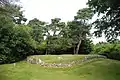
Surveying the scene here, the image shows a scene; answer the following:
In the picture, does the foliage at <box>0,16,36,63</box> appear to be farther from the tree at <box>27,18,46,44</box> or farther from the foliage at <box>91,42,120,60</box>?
the foliage at <box>91,42,120,60</box>

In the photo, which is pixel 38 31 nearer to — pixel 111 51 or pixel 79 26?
pixel 79 26

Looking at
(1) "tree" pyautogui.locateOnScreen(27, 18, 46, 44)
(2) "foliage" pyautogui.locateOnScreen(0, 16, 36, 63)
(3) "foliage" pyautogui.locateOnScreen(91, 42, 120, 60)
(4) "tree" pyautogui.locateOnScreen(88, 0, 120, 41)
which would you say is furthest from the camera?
(1) "tree" pyautogui.locateOnScreen(27, 18, 46, 44)

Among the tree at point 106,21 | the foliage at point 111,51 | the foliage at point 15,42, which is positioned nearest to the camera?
the tree at point 106,21

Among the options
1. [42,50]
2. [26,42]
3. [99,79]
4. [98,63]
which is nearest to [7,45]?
[26,42]

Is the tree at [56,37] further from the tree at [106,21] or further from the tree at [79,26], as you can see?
the tree at [106,21]

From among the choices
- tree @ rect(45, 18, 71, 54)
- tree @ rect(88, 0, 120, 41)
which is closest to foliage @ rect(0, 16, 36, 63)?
tree @ rect(45, 18, 71, 54)

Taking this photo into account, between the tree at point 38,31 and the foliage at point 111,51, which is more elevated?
the tree at point 38,31

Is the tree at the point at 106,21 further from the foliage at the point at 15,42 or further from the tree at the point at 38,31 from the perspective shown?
the tree at the point at 38,31

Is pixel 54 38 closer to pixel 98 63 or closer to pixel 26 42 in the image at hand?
pixel 26 42

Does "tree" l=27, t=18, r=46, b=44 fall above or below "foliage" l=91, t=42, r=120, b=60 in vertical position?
above

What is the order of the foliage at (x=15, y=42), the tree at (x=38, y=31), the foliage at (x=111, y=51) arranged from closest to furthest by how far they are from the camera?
the foliage at (x=15, y=42) → the foliage at (x=111, y=51) → the tree at (x=38, y=31)

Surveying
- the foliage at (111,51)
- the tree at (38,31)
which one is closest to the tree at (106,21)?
the foliage at (111,51)

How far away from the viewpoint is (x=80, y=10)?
175ft

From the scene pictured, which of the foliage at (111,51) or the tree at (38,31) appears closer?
the foliage at (111,51)
